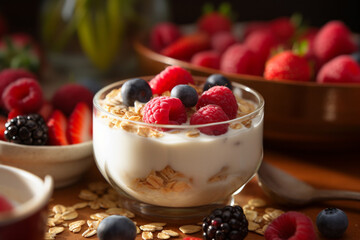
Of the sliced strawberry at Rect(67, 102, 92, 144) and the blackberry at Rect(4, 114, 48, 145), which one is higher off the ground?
the blackberry at Rect(4, 114, 48, 145)

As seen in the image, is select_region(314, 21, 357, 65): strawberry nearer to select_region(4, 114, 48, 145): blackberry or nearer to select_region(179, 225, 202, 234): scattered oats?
select_region(179, 225, 202, 234): scattered oats

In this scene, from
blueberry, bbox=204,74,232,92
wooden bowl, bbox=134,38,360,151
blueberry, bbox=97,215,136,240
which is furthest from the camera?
wooden bowl, bbox=134,38,360,151

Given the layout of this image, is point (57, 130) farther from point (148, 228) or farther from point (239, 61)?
point (239, 61)

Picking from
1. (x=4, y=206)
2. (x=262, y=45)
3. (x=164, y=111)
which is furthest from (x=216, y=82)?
(x=4, y=206)

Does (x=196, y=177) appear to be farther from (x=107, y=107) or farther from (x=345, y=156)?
(x=345, y=156)

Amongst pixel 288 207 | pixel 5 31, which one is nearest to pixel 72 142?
pixel 288 207

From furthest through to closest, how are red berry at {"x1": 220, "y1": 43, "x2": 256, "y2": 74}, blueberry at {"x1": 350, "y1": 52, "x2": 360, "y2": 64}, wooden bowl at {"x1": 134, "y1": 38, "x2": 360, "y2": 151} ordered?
blueberry at {"x1": 350, "y1": 52, "x2": 360, "y2": 64}
red berry at {"x1": 220, "y1": 43, "x2": 256, "y2": 74}
wooden bowl at {"x1": 134, "y1": 38, "x2": 360, "y2": 151}

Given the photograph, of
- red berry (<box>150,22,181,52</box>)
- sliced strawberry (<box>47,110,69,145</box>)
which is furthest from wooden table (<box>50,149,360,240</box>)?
red berry (<box>150,22,181,52</box>)
